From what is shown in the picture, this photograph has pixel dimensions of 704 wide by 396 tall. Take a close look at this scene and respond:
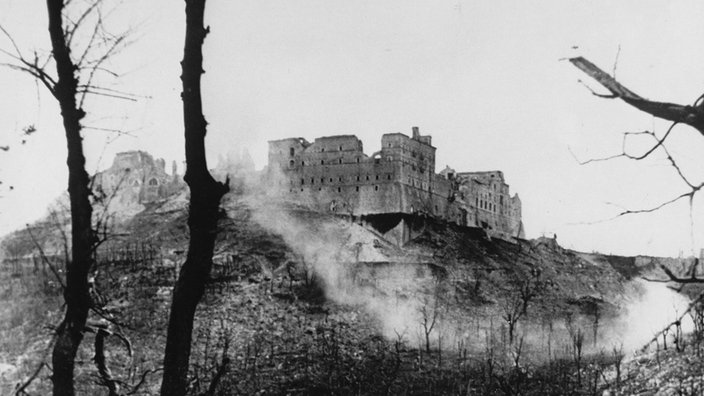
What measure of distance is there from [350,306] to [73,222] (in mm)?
68199

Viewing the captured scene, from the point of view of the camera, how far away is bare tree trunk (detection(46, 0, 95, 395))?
7.86m

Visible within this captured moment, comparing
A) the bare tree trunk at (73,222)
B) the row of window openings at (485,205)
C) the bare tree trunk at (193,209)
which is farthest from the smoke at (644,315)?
the bare tree trunk at (193,209)

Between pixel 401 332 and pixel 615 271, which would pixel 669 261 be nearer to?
pixel 615 271

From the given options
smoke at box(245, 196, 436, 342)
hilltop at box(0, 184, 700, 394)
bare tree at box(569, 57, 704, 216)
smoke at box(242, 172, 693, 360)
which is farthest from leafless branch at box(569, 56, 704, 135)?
smoke at box(245, 196, 436, 342)

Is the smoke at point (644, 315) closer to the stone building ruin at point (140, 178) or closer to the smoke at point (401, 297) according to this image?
the smoke at point (401, 297)

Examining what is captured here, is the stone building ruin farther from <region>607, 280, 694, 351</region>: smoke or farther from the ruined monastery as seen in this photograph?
<region>607, 280, 694, 351</region>: smoke

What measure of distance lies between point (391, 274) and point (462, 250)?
27.1 ft

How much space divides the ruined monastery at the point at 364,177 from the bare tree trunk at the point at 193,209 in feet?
225

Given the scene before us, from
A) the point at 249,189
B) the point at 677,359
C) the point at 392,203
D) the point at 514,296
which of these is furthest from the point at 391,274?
the point at 677,359

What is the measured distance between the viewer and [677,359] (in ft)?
184

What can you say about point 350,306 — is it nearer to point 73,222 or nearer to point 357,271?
point 357,271

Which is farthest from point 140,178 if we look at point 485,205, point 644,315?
point 644,315

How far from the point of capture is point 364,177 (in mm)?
76125

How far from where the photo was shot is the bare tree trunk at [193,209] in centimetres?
675
